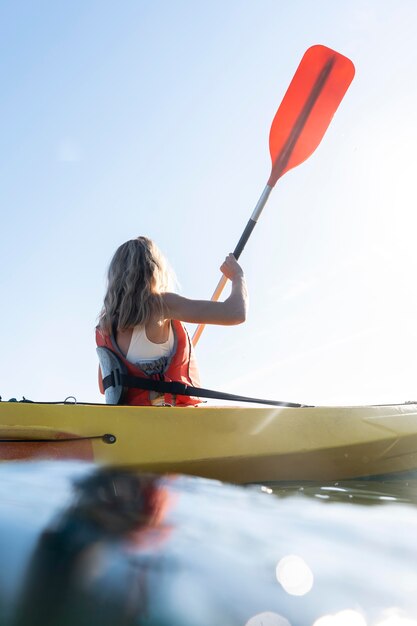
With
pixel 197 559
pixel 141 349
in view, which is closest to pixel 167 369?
pixel 141 349

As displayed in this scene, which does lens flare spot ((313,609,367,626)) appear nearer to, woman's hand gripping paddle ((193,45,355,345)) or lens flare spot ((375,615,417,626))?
lens flare spot ((375,615,417,626))

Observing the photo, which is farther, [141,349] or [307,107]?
[307,107]

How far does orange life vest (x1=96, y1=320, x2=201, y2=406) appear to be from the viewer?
2508 millimetres

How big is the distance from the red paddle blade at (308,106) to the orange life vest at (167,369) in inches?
82.8

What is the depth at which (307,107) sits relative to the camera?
14.1 feet

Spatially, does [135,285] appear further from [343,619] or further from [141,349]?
[343,619]

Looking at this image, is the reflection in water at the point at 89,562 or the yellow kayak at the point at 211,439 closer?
the reflection in water at the point at 89,562

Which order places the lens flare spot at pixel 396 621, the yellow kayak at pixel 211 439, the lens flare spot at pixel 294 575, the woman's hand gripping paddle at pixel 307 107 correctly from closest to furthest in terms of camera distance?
the lens flare spot at pixel 396 621 < the lens flare spot at pixel 294 575 < the yellow kayak at pixel 211 439 < the woman's hand gripping paddle at pixel 307 107

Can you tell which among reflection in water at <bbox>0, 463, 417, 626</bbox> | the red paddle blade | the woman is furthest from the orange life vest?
the red paddle blade

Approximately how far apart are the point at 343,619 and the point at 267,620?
4.2 inches

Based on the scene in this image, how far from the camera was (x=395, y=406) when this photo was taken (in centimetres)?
256

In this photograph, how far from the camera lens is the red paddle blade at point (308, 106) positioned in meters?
4.24

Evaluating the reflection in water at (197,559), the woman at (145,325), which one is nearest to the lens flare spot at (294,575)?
the reflection in water at (197,559)

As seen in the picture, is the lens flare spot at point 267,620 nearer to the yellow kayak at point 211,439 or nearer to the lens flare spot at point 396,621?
the lens flare spot at point 396,621
